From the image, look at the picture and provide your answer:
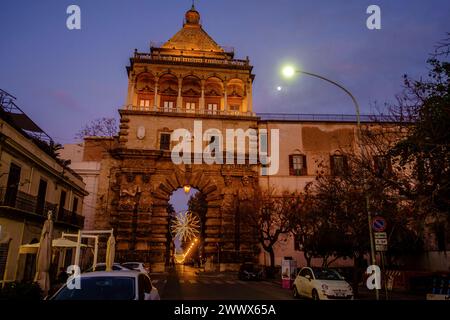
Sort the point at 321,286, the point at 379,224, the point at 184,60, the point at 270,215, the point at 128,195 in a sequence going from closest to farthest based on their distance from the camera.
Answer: the point at 379,224 < the point at 321,286 < the point at 270,215 < the point at 128,195 < the point at 184,60

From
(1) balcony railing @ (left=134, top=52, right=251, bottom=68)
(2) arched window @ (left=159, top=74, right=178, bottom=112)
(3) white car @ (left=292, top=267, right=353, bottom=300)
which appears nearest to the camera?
(3) white car @ (left=292, top=267, right=353, bottom=300)

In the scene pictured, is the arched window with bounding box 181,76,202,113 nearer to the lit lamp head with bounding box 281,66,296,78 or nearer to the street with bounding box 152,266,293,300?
the street with bounding box 152,266,293,300

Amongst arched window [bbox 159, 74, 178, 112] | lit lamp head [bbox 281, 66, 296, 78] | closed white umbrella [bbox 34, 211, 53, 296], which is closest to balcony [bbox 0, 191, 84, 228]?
closed white umbrella [bbox 34, 211, 53, 296]

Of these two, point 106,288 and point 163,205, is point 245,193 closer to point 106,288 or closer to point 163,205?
point 163,205

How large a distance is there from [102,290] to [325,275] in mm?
11258

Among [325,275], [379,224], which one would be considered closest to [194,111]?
[325,275]

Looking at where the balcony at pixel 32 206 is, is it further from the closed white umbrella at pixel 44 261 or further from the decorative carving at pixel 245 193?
the decorative carving at pixel 245 193

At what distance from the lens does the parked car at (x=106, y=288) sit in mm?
6891

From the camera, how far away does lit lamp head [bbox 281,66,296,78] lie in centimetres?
1443

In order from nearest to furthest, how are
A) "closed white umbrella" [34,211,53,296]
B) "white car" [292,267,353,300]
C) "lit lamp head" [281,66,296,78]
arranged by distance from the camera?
"closed white umbrella" [34,211,53,296], "white car" [292,267,353,300], "lit lamp head" [281,66,296,78]

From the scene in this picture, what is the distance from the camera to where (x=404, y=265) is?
28.0m

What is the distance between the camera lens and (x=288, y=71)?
14.5 m

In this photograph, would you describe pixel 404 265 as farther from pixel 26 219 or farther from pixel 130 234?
pixel 26 219

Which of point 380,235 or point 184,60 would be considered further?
point 184,60
